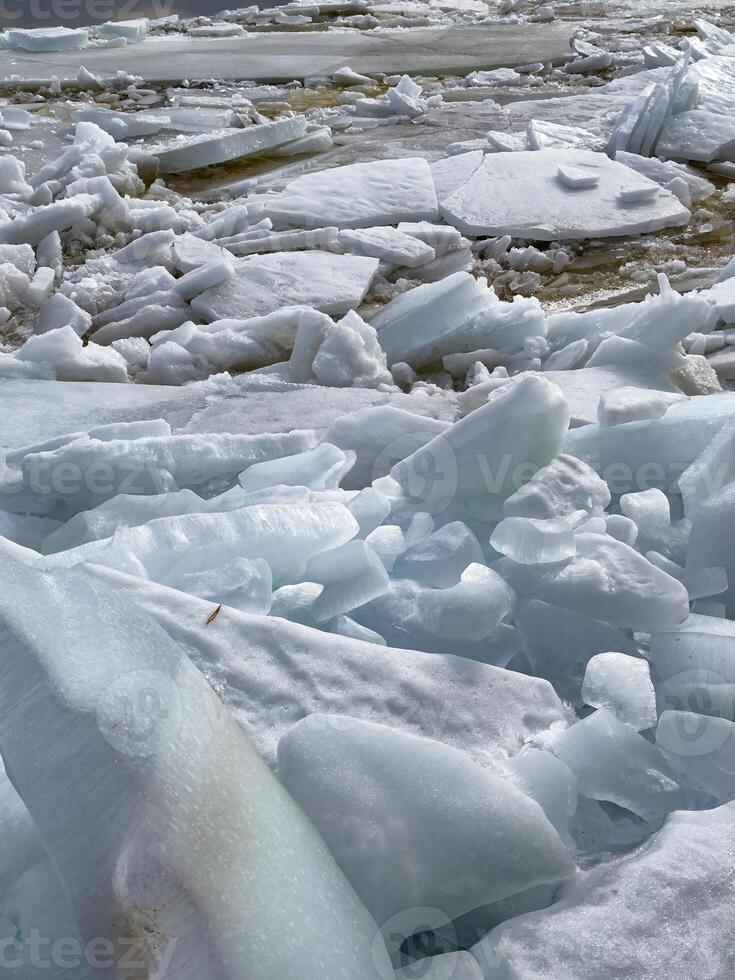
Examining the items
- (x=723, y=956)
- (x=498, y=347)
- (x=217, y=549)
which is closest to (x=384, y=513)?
(x=217, y=549)

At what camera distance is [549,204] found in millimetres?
3086

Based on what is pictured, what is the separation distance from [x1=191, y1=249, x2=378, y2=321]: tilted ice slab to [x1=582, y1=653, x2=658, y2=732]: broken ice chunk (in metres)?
1.59

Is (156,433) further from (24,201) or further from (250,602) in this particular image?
(24,201)

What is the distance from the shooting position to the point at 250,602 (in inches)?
42.2

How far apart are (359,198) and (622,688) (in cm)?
248

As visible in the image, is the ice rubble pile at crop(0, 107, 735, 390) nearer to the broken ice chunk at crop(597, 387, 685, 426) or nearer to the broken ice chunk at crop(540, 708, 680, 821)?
the broken ice chunk at crop(597, 387, 685, 426)

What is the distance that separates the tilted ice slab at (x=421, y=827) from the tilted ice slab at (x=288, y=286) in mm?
1700

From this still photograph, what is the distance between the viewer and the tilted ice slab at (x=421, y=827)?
2.55ft

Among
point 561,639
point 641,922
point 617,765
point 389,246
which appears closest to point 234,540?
point 561,639

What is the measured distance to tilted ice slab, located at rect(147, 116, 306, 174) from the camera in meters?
3.79

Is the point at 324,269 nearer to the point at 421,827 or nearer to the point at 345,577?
the point at 345,577

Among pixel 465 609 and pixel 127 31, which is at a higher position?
pixel 127 31

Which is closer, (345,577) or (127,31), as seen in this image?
(345,577)

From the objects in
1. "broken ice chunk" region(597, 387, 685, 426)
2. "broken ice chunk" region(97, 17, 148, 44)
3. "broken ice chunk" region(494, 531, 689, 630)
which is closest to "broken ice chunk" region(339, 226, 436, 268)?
"broken ice chunk" region(597, 387, 685, 426)
